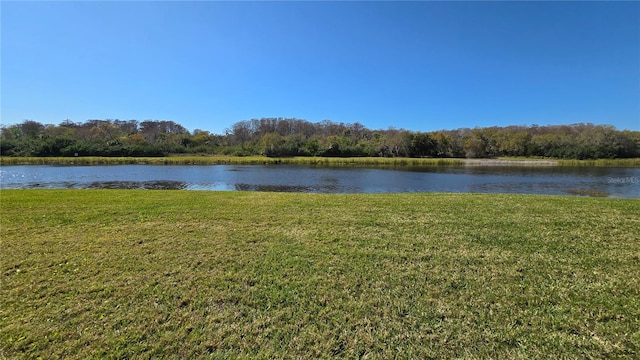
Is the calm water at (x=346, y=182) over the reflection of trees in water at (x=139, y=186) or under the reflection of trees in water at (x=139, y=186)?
over

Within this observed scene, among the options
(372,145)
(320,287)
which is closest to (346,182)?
(320,287)

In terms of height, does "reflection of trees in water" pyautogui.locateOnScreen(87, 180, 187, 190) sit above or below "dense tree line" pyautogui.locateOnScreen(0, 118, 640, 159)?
below

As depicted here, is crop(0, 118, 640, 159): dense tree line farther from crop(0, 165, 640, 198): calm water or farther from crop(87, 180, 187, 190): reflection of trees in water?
A: crop(87, 180, 187, 190): reflection of trees in water

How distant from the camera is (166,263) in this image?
14.5ft

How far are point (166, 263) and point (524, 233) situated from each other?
21.2ft

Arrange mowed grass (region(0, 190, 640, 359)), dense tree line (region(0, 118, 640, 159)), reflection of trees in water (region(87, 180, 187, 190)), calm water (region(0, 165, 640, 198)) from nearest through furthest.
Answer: mowed grass (region(0, 190, 640, 359)), calm water (region(0, 165, 640, 198)), reflection of trees in water (region(87, 180, 187, 190)), dense tree line (region(0, 118, 640, 159))

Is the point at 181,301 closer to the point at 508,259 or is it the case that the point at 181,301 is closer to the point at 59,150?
the point at 508,259

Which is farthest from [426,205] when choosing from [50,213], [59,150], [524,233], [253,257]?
[59,150]

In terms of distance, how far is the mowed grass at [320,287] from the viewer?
8.93ft

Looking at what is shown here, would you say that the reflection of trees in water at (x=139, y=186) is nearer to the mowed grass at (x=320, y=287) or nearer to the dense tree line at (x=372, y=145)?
the mowed grass at (x=320, y=287)

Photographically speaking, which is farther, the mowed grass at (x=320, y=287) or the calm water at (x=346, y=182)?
the calm water at (x=346, y=182)

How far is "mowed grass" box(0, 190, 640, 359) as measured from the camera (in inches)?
107

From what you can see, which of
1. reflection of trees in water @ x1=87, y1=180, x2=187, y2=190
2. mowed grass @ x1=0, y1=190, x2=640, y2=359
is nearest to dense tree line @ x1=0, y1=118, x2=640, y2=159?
reflection of trees in water @ x1=87, y1=180, x2=187, y2=190

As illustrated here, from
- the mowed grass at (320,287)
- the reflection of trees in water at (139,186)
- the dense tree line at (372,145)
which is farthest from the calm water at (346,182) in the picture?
the dense tree line at (372,145)
